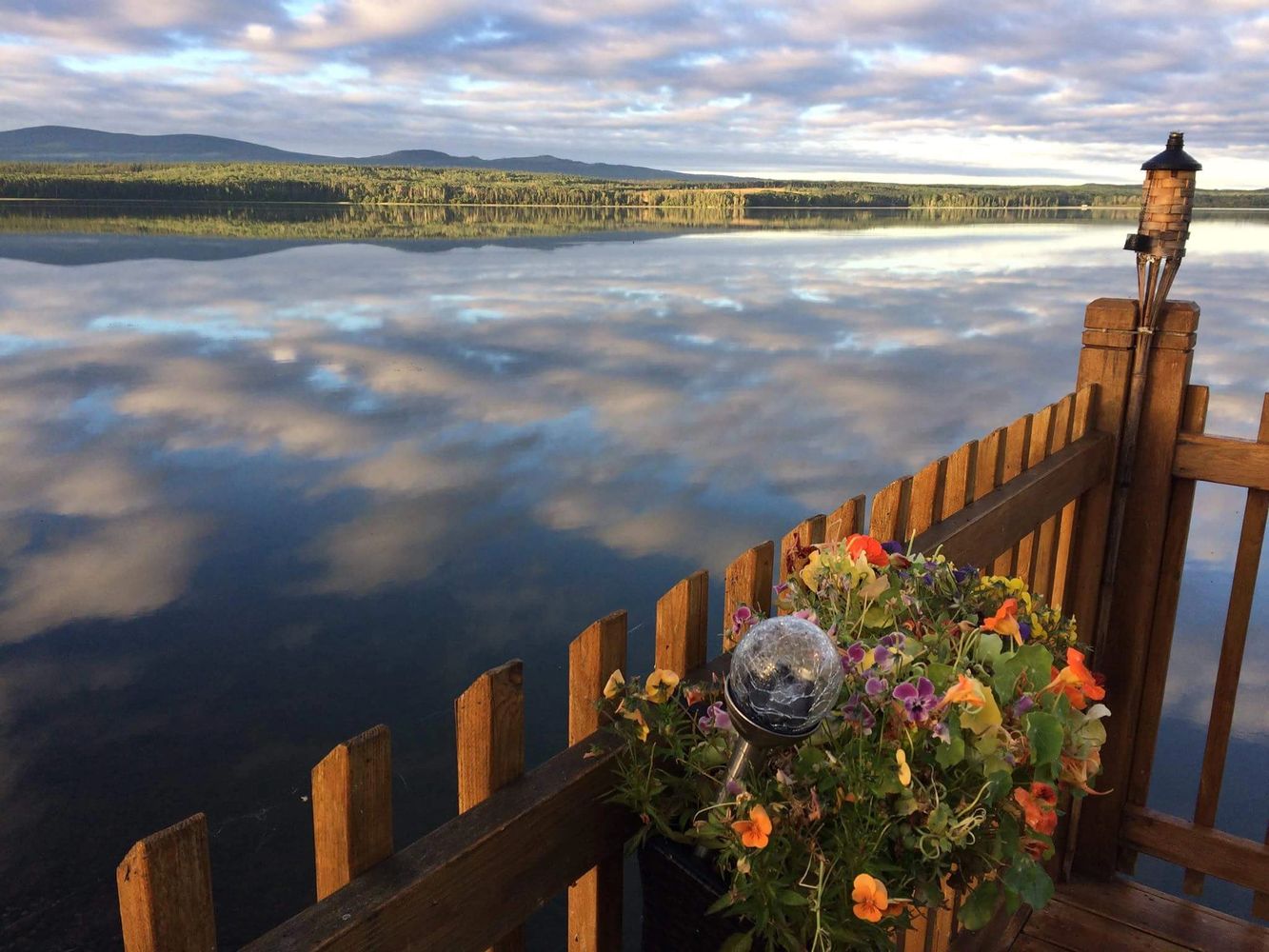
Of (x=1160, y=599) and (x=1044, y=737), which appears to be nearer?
(x=1044, y=737)

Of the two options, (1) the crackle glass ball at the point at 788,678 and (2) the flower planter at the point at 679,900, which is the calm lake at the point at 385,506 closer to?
(2) the flower planter at the point at 679,900

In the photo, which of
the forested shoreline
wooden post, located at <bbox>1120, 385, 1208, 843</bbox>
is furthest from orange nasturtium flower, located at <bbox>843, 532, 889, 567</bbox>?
the forested shoreline

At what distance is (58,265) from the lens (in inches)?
1090

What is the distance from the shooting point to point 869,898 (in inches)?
45.3

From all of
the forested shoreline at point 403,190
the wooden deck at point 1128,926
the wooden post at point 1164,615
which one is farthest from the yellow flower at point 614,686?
the forested shoreline at point 403,190

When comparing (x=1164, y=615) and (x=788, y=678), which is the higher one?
(x=788, y=678)

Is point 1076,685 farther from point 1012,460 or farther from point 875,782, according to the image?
point 1012,460

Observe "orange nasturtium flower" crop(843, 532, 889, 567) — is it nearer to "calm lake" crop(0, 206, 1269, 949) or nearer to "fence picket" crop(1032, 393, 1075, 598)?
"fence picket" crop(1032, 393, 1075, 598)

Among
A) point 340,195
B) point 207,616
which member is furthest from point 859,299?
point 340,195

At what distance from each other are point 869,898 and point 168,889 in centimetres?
78

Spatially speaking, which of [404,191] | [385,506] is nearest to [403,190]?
[404,191]

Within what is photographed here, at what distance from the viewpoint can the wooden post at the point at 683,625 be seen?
160 cm

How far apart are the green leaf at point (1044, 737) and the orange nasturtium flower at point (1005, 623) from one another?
0.21 metres

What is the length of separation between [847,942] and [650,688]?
414 mm
